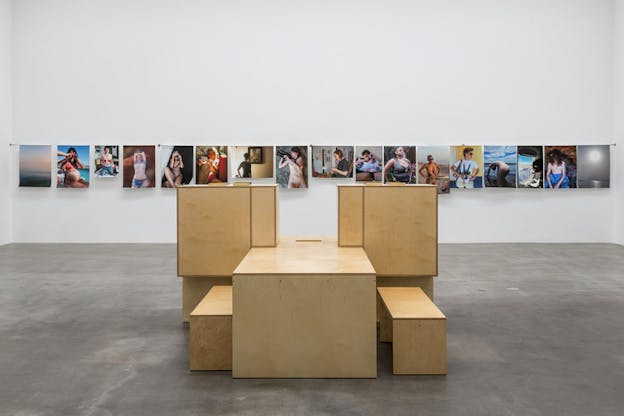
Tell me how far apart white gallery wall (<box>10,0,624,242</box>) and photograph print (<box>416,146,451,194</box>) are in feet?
1.04

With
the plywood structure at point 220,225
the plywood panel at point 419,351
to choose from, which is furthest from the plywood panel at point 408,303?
the plywood structure at point 220,225

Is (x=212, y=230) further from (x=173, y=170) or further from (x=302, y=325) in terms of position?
(x=173, y=170)

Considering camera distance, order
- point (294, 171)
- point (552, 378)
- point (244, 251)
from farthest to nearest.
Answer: point (294, 171) → point (244, 251) → point (552, 378)

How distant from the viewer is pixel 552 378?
4.86 meters

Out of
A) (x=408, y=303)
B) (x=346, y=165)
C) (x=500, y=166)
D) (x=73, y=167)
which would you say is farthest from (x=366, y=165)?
(x=408, y=303)

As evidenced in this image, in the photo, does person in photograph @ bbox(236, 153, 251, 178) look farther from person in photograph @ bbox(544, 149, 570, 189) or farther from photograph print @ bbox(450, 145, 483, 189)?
person in photograph @ bbox(544, 149, 570, 189)

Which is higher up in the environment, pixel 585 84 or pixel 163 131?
pixel 585 84

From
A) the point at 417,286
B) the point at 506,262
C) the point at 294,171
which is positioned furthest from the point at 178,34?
the point at 417,286

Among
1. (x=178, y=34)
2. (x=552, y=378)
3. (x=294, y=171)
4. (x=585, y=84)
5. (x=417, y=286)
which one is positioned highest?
(x=178, y=34)

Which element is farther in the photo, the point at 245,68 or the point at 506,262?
the point at 245,68

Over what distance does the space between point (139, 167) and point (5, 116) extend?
11.2ft

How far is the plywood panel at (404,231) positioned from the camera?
648 centimetres

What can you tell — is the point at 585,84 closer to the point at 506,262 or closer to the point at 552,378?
the point at 506,262

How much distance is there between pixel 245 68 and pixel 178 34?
1832mm
